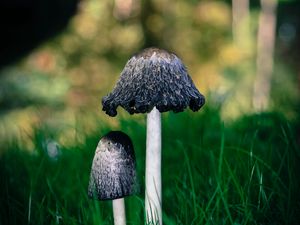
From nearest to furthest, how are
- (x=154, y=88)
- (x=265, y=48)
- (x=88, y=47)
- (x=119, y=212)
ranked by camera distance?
(x=154, y=88) → (x=119, y=212) → (x=88, y=47) → (x=265, y=48)

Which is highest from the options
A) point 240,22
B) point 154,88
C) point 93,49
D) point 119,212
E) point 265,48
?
point 240,22

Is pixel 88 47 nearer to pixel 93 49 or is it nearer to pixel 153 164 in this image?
pixel 93 49

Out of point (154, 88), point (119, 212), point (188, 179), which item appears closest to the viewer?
point (154, 88)

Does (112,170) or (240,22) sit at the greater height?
(240,22)

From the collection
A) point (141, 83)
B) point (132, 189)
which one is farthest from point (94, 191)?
point (141, 83)

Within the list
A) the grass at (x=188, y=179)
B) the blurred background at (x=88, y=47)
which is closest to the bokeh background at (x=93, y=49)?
the blurred background at (x=88, y=47)

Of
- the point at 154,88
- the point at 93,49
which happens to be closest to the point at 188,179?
the point at 154,88
